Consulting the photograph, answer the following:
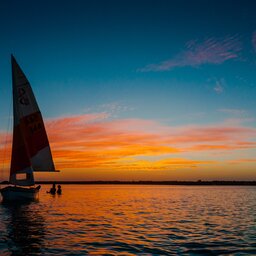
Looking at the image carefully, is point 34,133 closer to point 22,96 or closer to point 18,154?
point 18,154

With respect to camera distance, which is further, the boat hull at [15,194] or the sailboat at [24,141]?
the sailboat at [24,141]

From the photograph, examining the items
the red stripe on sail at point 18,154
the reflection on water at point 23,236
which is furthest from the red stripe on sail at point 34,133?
the reflection on water at point 23,236

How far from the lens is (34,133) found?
51219 mm

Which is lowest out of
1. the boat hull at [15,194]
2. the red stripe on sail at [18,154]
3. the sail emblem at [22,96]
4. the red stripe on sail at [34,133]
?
the boat hull at [15,194]

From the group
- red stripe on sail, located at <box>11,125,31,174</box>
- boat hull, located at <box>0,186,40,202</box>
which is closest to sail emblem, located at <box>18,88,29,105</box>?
red stripe on sail, located at <box>11,125,31,174</box>

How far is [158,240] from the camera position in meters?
20.7

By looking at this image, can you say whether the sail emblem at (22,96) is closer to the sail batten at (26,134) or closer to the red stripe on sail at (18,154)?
the sail batten at (26,134)

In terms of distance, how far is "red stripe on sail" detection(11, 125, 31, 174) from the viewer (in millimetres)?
47875

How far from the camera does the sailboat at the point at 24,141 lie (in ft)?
157

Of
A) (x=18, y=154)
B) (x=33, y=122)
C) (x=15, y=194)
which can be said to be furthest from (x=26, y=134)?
(x=15, y=194)

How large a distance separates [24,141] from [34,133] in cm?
280

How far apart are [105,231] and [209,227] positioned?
8.66 m

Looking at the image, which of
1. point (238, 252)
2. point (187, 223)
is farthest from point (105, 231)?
point (238, 252)

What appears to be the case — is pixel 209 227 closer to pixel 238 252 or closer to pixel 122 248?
pixel 238 252
